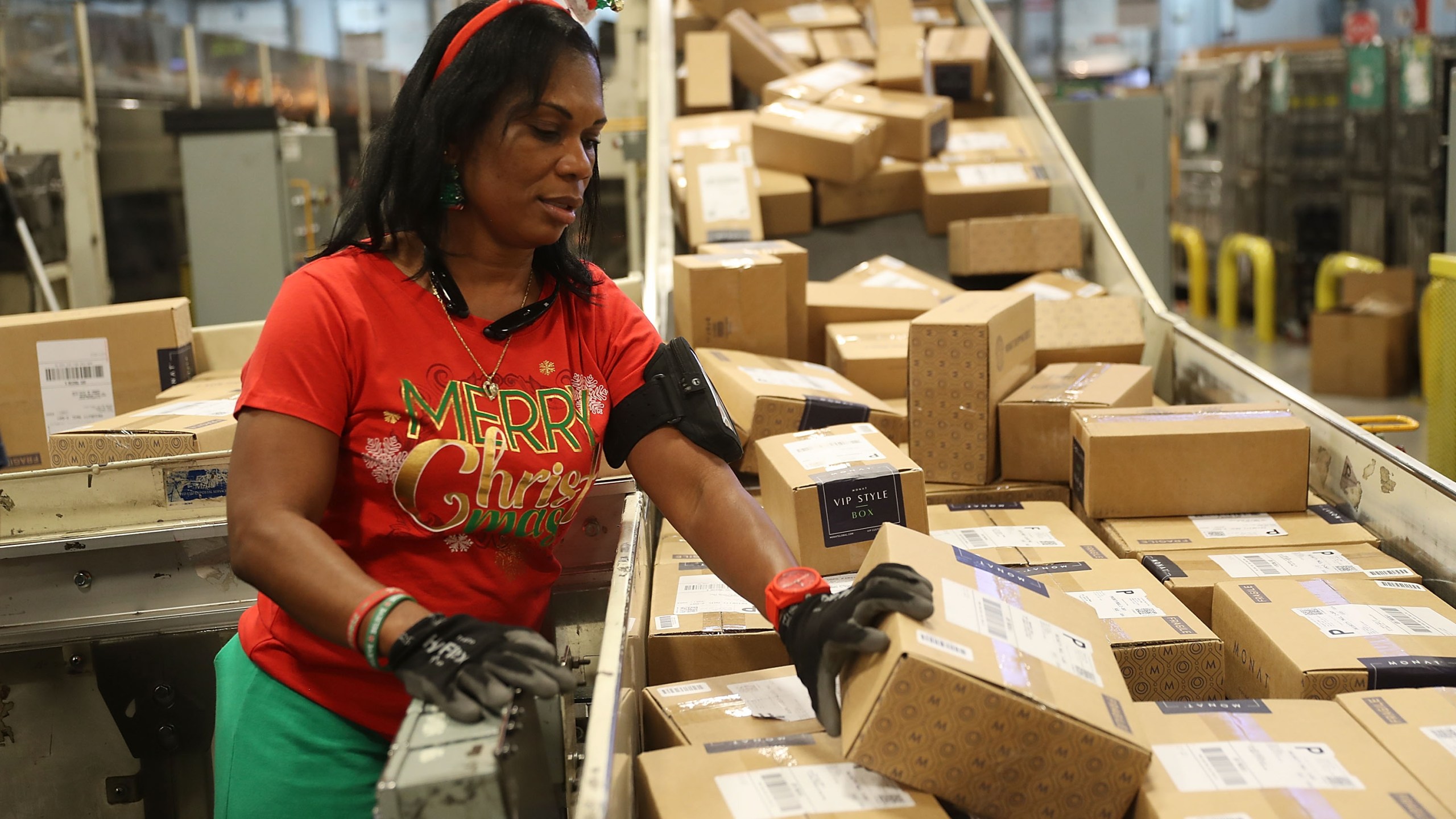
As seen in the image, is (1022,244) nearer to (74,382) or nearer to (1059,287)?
(1059,287)

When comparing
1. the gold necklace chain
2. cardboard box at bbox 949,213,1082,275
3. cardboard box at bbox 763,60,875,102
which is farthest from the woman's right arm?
cardboard box at bbox 763,60,875,102

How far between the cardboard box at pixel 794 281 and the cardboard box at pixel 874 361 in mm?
109

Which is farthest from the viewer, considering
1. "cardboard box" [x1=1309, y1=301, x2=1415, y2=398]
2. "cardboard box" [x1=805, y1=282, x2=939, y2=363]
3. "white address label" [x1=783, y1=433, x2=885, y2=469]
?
"cardboard box" [x1=1309, y1=301, x2=1415, y2=398]

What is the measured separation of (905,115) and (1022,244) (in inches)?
29.3

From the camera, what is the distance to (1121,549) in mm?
2277

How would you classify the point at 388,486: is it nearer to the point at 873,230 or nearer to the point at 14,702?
the point at 14,702

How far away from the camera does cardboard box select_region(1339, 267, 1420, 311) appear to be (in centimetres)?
662

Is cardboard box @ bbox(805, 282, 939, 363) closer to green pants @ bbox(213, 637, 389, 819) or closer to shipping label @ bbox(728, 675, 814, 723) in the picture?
shipping label @ bbox(728, 675, 814, 723)

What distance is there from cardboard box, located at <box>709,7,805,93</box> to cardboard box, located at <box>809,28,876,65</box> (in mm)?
145

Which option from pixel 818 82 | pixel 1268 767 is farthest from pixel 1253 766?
pixel 818 82

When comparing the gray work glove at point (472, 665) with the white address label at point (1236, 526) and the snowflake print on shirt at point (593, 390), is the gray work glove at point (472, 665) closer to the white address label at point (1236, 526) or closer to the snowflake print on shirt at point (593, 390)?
the snowflake print on shirt at point (593, 390)

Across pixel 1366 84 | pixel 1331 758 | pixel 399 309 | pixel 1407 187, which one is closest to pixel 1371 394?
pixel 1407 187

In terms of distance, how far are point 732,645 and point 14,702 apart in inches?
53.0

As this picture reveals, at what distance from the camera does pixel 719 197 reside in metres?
4.08
